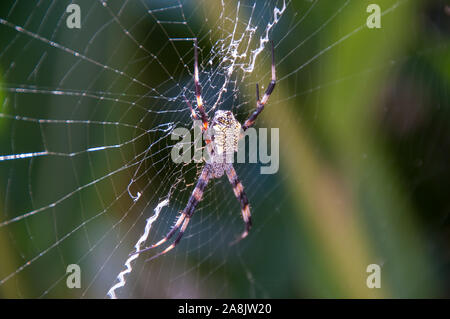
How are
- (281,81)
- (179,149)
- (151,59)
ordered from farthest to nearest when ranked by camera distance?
(281,81) → (179,149) → (151,59)

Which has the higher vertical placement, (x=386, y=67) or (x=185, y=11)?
(x=185, y=11)

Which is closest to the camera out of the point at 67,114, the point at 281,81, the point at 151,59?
the point at 67,114

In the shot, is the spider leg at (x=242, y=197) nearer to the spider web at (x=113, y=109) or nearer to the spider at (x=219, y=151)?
the spider at (x=219, y=151)

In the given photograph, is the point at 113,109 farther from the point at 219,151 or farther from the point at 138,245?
the point at 138,245

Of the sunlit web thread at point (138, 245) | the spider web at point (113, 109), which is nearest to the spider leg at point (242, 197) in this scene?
the spider web at point (113, 109)

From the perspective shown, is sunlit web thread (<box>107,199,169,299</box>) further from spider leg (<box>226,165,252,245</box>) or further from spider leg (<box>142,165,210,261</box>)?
spider leg (<box>226,165,252,245</box>)

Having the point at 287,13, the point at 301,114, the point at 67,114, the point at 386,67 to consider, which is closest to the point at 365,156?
the point at 301,114
